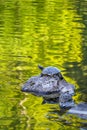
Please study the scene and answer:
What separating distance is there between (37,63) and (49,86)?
13.4ft

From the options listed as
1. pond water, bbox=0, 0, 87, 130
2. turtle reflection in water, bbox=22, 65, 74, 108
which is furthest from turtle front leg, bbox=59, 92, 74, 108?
turtle reflection in water, bbox=22, 65, 74, 108

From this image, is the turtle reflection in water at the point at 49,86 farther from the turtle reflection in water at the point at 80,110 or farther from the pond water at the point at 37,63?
the turtle reflection in water at the point at 80,110

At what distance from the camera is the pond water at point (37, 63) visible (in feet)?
44.2

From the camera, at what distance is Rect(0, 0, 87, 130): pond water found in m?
13.5

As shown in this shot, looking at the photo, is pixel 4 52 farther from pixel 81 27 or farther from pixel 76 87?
pixel 81 27

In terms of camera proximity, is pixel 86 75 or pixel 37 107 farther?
pixel 86 75

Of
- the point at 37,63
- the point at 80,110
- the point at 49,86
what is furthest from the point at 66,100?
the point at 37,63

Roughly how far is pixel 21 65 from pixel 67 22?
17017 mm

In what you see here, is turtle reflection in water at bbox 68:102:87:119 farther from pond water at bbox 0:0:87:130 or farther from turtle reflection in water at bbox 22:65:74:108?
turtle reflection in water at bbox 22:65:74:108

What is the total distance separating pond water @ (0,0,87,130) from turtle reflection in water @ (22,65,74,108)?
344mm

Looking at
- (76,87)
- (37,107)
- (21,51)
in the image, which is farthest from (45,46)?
(37,107)

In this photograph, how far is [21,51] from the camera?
77.4 feet

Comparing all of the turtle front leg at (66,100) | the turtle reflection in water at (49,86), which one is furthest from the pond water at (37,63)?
the turtle reflection in water at (49,86)

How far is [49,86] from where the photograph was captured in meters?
16.6
